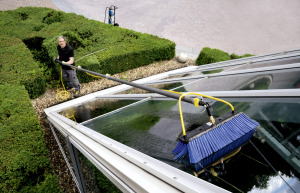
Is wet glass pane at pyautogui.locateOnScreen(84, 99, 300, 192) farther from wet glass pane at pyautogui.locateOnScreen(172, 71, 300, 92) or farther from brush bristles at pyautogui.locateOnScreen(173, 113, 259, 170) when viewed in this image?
wet glass pane at pyautogui.locateOnScreen(172, 71, 300, 92)

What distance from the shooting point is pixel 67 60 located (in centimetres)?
602

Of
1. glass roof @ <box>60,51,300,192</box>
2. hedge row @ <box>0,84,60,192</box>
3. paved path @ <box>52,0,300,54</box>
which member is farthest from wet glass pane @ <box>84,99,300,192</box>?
paved path @ <box>52,0,300,54</box>

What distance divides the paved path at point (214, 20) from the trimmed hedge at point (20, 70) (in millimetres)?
6652

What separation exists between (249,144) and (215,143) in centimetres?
28

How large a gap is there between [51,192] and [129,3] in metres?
14.2

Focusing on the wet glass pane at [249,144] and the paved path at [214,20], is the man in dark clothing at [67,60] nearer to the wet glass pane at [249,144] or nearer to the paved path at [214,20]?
the wet glass pane at [249,144]

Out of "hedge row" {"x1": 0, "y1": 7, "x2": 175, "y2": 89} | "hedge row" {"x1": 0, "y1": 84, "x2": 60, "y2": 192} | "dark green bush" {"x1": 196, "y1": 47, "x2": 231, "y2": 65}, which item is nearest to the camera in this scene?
"hedge row" {"x1": 0, "y1": 84, "x2": 60, "y2": 192}

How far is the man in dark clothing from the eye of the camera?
18.8 feet

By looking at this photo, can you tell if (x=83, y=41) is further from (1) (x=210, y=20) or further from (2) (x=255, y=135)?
(1) (x=210, y=20)

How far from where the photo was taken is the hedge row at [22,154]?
3709mm

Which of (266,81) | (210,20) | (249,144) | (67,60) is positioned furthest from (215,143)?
(210,20)

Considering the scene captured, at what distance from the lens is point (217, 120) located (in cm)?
182

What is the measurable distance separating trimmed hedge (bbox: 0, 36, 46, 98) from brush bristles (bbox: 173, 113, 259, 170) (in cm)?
556

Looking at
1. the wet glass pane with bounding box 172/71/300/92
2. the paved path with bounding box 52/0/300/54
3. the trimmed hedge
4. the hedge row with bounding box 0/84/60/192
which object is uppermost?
the paved path with bounding box 52/0/300/54
